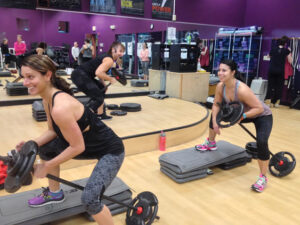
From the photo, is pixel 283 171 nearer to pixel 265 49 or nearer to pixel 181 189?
pixel 181 189

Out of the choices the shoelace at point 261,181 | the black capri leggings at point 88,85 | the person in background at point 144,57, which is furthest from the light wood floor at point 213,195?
the person in background at point 144,57

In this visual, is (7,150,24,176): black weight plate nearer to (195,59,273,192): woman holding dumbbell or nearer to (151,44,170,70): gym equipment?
(195,59,273,192): woman holding dumbbell

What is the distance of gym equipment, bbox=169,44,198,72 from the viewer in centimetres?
660

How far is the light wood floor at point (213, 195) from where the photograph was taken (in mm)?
2338

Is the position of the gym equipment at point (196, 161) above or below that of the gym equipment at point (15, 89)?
below

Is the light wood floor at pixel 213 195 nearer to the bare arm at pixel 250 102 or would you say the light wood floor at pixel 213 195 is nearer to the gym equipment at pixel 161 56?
the bare arm at pixel 250 102

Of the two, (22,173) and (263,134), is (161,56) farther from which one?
(22,173)

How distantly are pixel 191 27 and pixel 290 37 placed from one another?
2751 millimetres

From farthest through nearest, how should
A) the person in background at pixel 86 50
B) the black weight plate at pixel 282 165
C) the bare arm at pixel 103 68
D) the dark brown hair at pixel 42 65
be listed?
the person in background at pixel 86 50 < the bare arm at pixel 103 68 < the black weight plate at pixel 282 165 < the dark brown hair at pixel 42 65

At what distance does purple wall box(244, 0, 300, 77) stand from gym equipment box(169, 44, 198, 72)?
8.86ft

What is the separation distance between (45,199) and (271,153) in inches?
94.2

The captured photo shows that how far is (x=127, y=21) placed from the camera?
7.09m

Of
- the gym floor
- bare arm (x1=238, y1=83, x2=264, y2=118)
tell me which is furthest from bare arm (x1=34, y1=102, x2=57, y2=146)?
bare arm (x1=238, y1=83, x2=264, y2=118)

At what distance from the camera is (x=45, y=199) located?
213 cm
